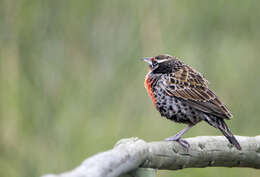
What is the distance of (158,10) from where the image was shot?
455cm

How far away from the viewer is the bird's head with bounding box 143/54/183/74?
378 cm

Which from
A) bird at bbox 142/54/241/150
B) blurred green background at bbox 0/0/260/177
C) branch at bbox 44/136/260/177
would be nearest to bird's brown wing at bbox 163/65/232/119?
bird at bbox 142/54/241/150

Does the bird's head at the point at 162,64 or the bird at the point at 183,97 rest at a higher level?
the bird's head at the point at 162,64

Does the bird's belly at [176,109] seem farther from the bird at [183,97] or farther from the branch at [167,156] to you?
the branch at [167,156]

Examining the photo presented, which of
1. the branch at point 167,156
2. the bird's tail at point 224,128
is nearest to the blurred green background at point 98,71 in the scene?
the bird's tail at point 224,128

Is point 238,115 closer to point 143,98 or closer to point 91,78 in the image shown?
point 143,98

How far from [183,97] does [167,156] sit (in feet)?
3.19

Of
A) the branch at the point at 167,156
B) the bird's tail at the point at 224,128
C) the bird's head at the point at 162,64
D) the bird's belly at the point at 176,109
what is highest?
the bird's head at the point at 162,64

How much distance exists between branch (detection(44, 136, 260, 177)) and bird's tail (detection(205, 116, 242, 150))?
0.03 metres

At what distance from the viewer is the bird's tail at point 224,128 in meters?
2.96

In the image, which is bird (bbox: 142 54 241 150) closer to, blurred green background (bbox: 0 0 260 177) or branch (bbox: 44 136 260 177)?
branch (bbox: 44 136 260 177)

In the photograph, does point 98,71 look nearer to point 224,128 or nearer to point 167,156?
point 224,128

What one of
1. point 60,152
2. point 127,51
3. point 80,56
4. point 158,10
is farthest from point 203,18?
point 60,152

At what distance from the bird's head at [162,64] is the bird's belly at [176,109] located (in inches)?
A: 9.3
